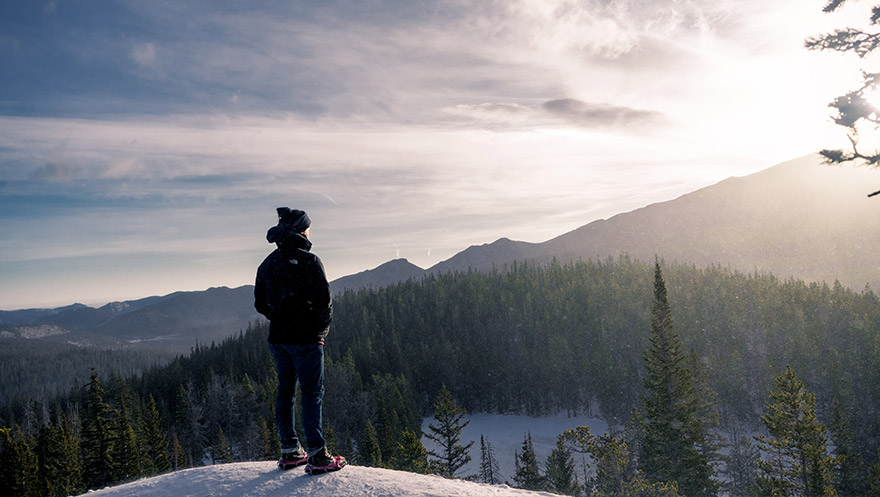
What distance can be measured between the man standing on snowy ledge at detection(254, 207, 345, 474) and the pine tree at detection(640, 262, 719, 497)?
73.2 ft

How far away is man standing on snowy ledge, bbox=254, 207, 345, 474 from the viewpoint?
7562 mm

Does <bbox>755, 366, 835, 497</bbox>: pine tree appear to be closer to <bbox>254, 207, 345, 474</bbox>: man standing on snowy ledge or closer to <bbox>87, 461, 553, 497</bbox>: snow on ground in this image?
<bbox>87, 461, 553, 497</bbox>: snow on ground

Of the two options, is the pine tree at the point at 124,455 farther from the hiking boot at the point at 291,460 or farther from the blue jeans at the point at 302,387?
the blue jeans at the point at 302,387

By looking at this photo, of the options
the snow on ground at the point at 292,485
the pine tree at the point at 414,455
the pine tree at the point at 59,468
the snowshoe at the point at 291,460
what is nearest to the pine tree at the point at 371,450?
the pine tree at the point at 414,455

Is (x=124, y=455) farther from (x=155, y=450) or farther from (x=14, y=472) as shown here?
(x=155, y=450)

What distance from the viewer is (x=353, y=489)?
7039 millimetres

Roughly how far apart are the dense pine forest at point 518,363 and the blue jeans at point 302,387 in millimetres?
39109

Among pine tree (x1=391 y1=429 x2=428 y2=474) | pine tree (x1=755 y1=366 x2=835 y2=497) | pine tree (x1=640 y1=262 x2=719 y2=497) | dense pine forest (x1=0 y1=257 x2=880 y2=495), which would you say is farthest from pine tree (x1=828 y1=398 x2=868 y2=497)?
pine tree (x1=391 y1=429 x2=428 y2=474)

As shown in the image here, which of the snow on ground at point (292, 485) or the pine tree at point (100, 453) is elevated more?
the snow on ground at point (292, 485)

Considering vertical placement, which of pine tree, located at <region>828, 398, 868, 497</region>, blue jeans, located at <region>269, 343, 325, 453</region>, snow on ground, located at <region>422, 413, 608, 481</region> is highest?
blue jeans, located at <region>269, 343, 325, 453</region>

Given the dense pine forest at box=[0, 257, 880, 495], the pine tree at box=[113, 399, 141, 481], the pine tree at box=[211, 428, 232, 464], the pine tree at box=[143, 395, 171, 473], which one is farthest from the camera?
the dense pine forest at box=[0, 257, 880, 495]

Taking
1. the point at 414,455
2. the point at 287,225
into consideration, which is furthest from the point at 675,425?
the point at 287,225

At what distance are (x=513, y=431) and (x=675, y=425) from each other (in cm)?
7974

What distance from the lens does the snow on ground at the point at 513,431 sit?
89188 millimetres
